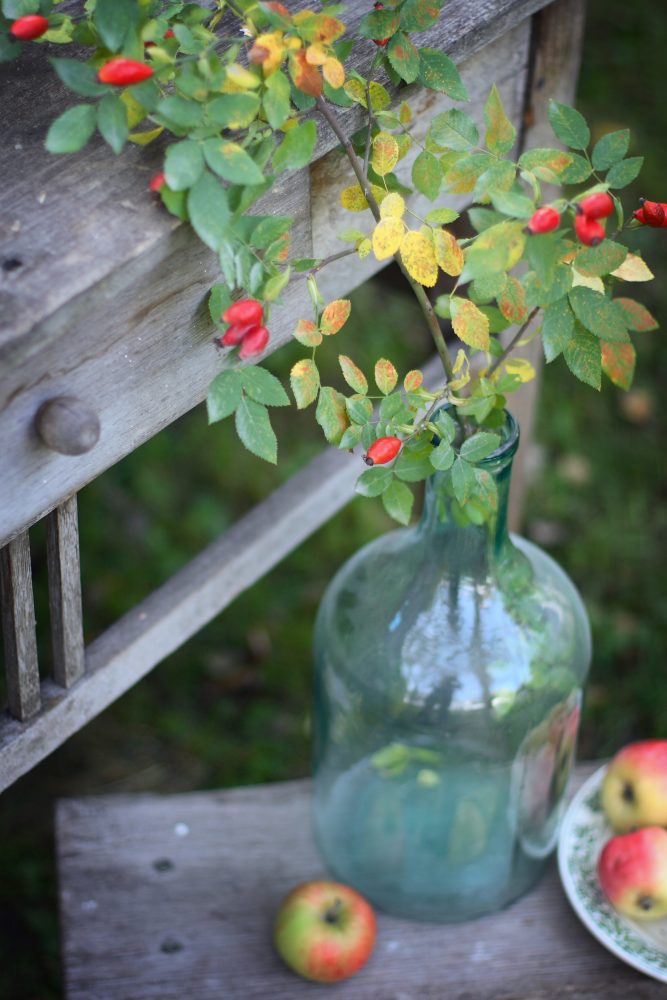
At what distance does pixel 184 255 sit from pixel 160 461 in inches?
67.5

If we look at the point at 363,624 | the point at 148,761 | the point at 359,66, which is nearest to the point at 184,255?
the point at 359,66

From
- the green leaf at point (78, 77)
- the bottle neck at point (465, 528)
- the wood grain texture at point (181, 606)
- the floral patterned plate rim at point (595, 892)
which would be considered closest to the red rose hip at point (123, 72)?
the green leaf at point (78, 77)

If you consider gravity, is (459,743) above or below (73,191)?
below

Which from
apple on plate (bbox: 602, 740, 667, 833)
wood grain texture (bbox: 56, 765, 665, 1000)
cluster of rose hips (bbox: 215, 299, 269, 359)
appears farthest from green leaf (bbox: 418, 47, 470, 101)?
wood grain texture (bbox: 56, 765, 665, 1000)

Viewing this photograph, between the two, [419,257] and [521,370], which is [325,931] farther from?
[419,257]

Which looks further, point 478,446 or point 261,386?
point 478,446

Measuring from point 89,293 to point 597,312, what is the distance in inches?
14.3

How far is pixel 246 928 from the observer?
1287 millimetres

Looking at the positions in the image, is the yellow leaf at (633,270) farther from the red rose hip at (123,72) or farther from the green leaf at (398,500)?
the red rose hip at (123,72)

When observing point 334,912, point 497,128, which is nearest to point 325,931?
point 334,912

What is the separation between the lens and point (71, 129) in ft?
2.30

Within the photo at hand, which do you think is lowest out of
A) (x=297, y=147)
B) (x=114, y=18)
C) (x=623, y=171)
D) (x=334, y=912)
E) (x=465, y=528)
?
(x=334, y=912)

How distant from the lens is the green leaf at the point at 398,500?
35.9 inches

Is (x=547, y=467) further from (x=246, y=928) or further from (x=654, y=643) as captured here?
(x=246, y=928)
